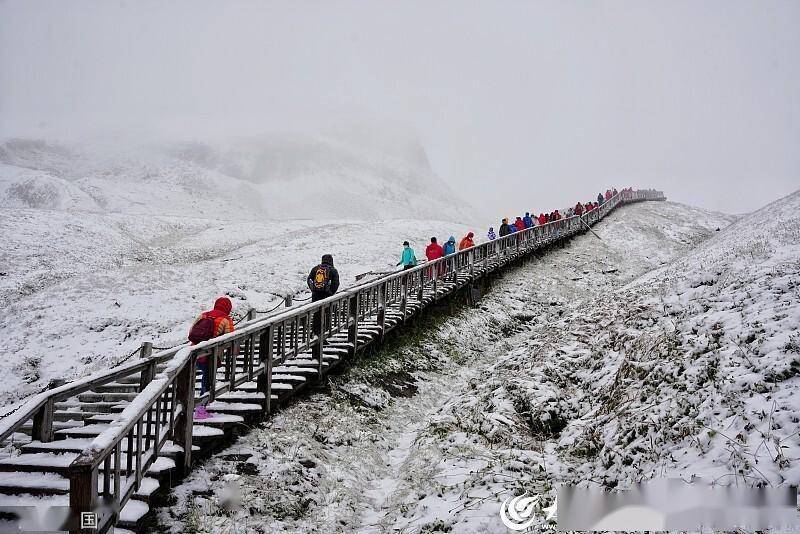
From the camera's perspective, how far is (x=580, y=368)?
9.88 metres

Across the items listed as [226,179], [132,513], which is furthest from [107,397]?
[226,179]

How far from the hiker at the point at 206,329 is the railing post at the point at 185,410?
696 mm

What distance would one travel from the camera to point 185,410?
621 cm

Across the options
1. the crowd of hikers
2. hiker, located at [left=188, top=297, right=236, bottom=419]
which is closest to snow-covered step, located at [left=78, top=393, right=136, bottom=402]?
the crowd of hikers

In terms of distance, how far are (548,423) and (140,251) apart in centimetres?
3144

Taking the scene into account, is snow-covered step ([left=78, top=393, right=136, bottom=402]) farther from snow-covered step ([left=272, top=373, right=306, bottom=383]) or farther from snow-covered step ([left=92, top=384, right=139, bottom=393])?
snow-covered step ([left=272, top=373, right=306, bottom=383])

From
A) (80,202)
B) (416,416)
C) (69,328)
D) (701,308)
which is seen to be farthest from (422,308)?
(80,202)

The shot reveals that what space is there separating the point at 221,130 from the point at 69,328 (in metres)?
126

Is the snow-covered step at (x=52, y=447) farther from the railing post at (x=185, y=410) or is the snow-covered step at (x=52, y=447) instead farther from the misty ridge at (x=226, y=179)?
the misty ridge at (x=226, y=179)

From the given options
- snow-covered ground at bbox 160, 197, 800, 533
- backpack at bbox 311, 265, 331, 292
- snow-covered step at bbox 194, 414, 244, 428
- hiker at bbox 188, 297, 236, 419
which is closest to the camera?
snow-covered ground at bbox 160, 197, 800, 533

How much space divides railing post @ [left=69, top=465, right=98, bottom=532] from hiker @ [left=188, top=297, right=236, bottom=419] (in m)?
2.99

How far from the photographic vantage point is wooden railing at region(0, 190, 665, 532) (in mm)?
4422

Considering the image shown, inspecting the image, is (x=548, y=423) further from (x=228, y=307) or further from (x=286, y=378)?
(x=228, y=307)

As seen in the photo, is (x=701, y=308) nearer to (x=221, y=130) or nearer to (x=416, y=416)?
(x=416, y=416)
